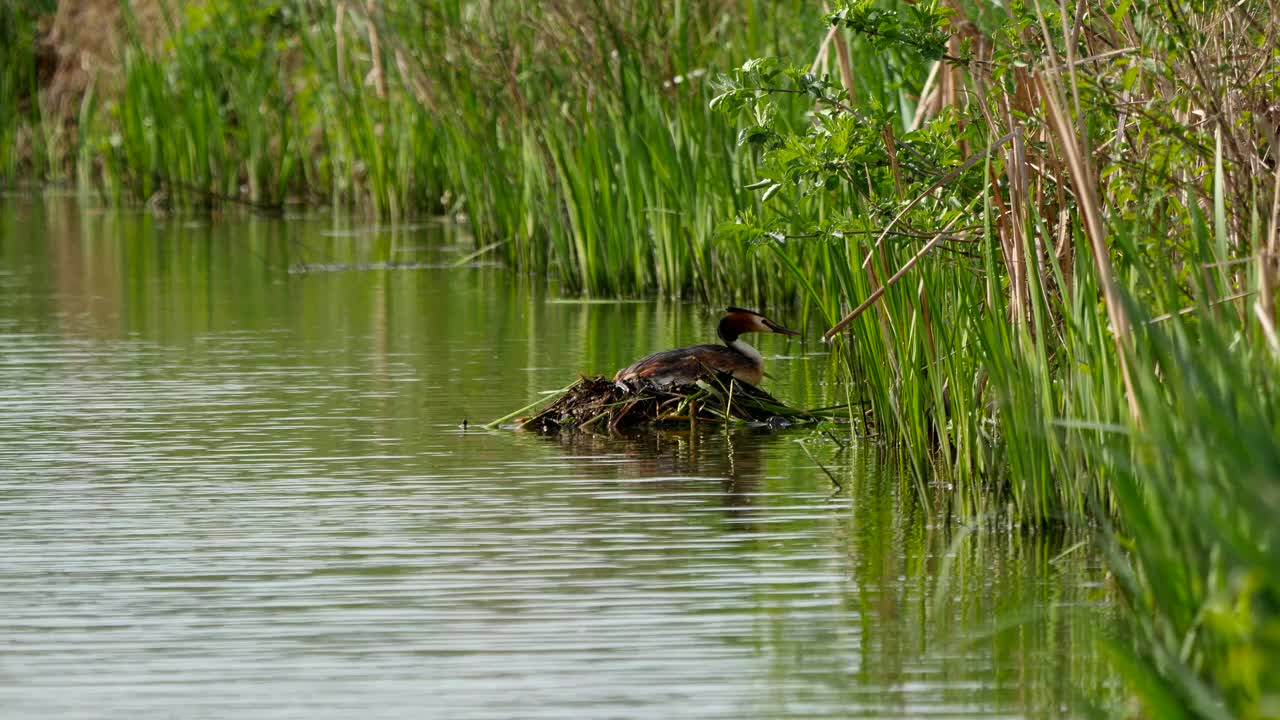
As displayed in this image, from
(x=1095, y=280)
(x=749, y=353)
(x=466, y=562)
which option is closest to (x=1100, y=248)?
(x=1095, y=280)

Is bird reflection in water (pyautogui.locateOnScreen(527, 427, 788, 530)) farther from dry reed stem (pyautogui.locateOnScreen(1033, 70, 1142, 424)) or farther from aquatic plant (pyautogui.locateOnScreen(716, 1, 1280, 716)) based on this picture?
dry reed stem (pyautogui.locateOnScreen(1033, 70, 1142, 424))

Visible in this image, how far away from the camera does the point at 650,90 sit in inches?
396

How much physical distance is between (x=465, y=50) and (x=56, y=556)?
7.30 meters

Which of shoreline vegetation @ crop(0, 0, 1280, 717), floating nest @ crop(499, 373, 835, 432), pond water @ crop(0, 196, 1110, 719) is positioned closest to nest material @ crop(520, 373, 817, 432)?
floating nest @ crop(499, 373, 835, 432)

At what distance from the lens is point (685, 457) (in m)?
6.19

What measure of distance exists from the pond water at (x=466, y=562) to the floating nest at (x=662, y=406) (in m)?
0.11

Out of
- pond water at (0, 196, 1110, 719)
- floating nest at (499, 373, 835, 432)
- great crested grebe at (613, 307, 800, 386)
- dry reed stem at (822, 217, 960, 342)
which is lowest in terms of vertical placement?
pond water at (0, 196, 1110, 719)

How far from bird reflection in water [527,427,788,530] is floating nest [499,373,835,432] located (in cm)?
6

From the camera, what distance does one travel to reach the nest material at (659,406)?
6.66 meters

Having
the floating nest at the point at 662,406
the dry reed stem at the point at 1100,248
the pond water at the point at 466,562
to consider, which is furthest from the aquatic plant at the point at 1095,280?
the floating nest at the point at 662,406

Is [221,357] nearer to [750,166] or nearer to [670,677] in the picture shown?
[750,166]

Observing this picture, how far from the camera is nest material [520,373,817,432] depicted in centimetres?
666

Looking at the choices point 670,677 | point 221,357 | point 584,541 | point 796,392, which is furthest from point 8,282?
point 670,677

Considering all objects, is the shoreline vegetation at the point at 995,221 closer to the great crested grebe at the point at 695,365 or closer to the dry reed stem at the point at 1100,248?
the dry reed stem at the point at 1100,248
